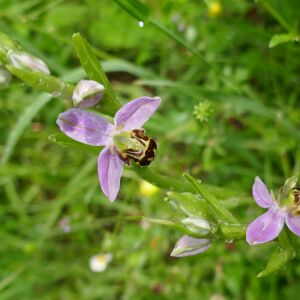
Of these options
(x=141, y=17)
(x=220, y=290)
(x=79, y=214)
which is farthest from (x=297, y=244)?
(x=79, y=214)

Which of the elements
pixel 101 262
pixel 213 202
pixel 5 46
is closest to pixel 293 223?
pixel 213 202

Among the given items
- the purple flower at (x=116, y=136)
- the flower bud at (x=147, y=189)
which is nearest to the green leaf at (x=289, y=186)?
the purple flower at (x=116, y=136)

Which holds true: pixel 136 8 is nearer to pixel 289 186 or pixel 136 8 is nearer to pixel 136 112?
pixel 136 112

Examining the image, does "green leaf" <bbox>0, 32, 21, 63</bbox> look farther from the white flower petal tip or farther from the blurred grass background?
the white flower petal tip

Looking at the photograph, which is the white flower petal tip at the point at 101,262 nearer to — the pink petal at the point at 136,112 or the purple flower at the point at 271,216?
the purple flower at the point at 271,216

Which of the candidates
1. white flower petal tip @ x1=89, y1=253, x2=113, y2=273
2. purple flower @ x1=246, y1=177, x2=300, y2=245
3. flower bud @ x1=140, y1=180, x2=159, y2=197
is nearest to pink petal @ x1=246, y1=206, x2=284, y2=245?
purple flower @ x1=246, y1=177, x2=300, y2=245
